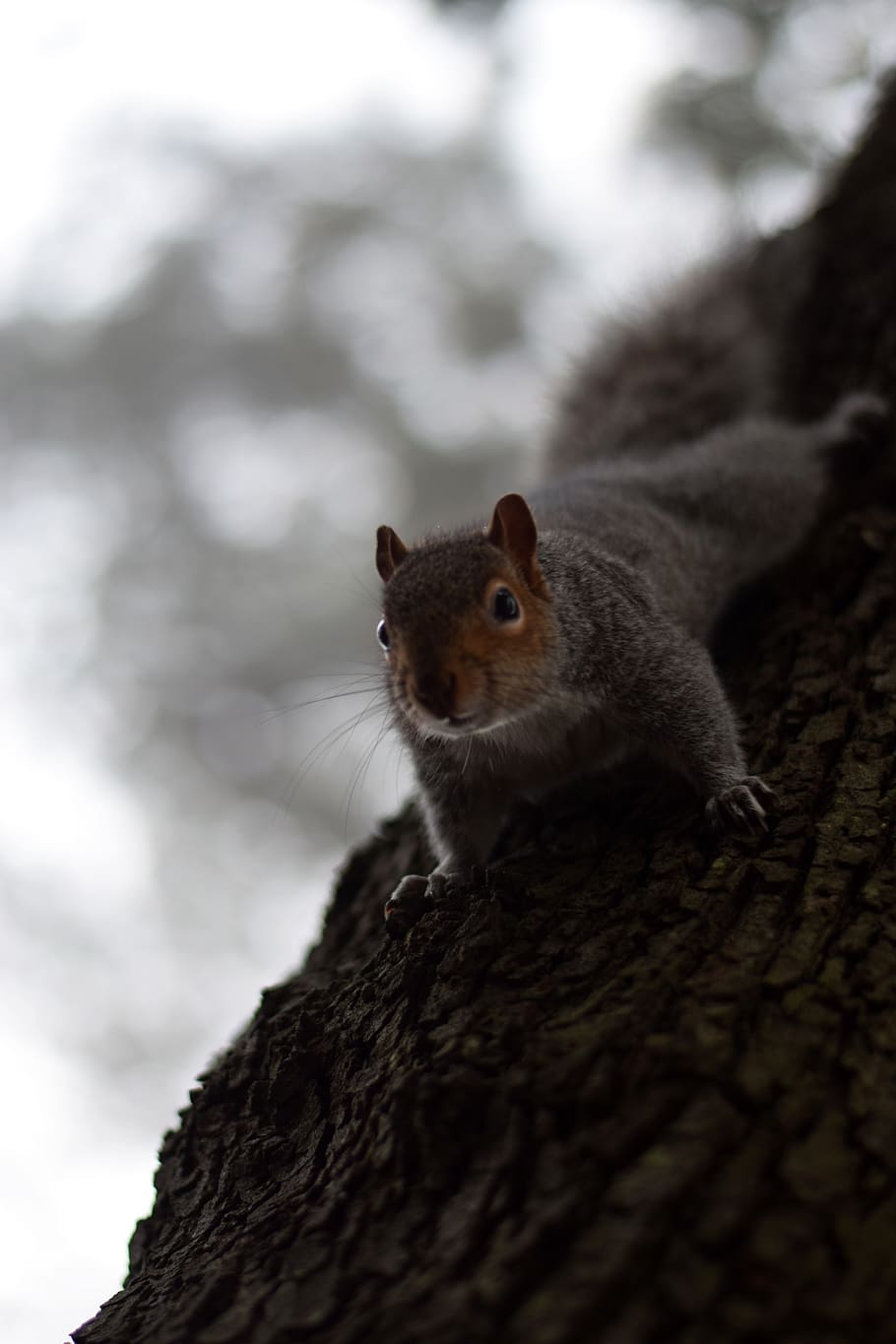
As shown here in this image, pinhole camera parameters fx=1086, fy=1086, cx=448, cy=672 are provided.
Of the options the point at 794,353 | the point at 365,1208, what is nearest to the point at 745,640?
the point at 794,353

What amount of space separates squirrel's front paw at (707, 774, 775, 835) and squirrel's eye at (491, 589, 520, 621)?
2.03ft

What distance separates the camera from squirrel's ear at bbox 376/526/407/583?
2.81 m

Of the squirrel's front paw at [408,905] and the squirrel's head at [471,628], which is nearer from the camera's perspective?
the squirrel's head at [471,628]

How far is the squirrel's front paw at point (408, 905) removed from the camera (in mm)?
2525

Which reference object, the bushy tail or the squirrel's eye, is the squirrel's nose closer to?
the squirrel's eye

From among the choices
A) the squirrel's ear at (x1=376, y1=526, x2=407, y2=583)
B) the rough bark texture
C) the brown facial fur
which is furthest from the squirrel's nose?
the squirrel's ear at (x1=376, y1=526, x2=407, y2=583)

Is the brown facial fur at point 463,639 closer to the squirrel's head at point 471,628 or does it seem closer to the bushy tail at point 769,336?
the squirrel's head at point 471,628

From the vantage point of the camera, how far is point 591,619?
9.39 feet

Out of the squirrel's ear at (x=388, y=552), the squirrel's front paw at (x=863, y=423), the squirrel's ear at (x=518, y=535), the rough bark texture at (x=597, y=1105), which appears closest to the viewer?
the rough bark texture at (x=597, y=1105)

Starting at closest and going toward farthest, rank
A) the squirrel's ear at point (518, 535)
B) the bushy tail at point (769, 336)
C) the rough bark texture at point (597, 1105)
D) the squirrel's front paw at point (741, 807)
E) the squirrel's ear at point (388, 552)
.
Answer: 1. the rough bark texture at point (597, 1105)
2. the squirrel's front paw at point (741, 807)
3. the squirrel's ear at point (518, 535)
4. the squirrel's ear at point (388, 552)
5. the bushy tail at point (769, 336)

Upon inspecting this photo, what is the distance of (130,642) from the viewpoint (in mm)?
6090

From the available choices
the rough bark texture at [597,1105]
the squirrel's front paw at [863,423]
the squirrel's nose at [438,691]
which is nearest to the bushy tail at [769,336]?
the squirrel's front paw at [863,423]

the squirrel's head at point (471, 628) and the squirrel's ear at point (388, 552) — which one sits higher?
the squirrel's ear at point (388, 552)

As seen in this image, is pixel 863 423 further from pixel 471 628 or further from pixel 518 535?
pixel 471 628
